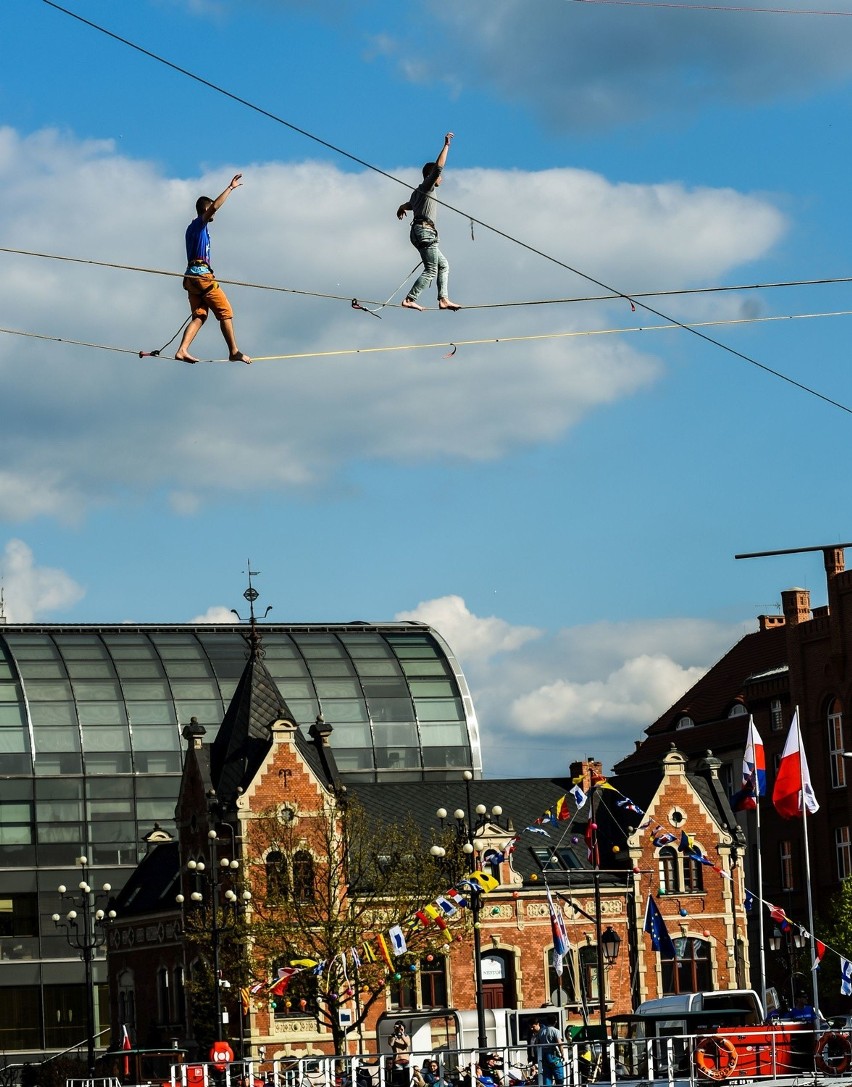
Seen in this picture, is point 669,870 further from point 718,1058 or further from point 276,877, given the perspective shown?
point 718,1058

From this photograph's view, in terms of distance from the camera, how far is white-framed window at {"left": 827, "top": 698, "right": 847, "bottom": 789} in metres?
72.9

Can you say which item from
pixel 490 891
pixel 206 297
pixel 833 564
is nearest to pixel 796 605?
pixel 833 564

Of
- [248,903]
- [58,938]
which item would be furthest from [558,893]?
[58,938]

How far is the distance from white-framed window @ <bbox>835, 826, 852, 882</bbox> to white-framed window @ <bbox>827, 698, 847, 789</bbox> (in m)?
1.78

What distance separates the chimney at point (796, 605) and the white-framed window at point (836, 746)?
517cm

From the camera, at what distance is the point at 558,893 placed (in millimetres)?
62812

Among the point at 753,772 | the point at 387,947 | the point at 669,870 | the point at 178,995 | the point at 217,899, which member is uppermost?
the point at 753,772

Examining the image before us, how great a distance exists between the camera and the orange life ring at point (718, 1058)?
1164 inches

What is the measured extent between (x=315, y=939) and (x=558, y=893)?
1172 cm

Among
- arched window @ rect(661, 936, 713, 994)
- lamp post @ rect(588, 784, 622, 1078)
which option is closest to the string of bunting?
lamp post @ rect(588, 784, 622, 1078)

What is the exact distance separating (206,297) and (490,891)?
44.6 meters

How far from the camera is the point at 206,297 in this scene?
18875 mm

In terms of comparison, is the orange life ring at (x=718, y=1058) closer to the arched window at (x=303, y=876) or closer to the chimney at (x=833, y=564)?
the arched window at (x=303, y=876)

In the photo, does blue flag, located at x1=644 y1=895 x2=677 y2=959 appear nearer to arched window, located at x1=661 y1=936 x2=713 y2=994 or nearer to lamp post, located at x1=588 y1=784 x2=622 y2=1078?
lamp post, located at x1=588 y1=784 x2=622 y2=1078
